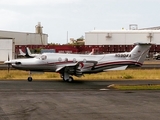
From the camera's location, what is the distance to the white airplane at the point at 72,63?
28469 millimetres

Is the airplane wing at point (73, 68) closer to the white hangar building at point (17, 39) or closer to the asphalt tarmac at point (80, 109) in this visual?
the asphalt tarmac at point (80, 109)

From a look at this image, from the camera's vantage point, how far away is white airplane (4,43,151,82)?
28.5m

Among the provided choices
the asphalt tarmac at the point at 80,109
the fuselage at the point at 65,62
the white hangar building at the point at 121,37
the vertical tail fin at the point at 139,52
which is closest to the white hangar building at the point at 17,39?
the white hangar building at the point at 121,37

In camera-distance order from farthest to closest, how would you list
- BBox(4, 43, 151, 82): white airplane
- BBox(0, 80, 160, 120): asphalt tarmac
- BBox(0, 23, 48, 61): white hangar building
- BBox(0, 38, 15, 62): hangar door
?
BBox(0, 23, 48, 61): white hangar building → BBox(0, 38, 15, 62): hangar door → BBox(4, 43, 151, 82): white airplane → BBox(0, 80, 160, 120): asphalt tarmac

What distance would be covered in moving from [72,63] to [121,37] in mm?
58793

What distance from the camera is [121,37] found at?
86625mm

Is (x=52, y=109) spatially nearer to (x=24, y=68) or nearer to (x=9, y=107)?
(x=9, y=107)

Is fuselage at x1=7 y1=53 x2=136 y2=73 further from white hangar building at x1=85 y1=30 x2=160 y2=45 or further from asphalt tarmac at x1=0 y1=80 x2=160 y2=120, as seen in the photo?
white hangar building at x1=85 y1=30 x2=160 y2=45

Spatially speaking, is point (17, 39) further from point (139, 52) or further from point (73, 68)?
point (73, 68)

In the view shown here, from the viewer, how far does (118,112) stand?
12688 millimetres

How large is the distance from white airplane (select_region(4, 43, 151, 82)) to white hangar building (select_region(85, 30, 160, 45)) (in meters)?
55.4

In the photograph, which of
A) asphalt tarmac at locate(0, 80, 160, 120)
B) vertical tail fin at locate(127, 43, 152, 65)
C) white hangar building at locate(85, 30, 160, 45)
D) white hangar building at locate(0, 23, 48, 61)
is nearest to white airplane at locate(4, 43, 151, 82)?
vertical tail fin at locate(127, 43, 152, 65)

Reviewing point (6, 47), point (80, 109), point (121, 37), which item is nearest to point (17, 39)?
point (121, 37)

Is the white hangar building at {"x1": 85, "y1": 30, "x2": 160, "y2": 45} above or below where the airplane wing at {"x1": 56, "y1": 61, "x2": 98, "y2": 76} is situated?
above
